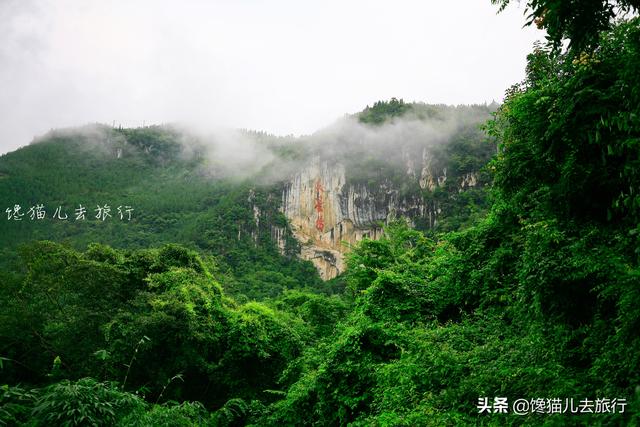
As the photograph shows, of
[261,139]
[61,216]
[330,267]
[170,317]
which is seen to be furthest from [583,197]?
[261,139]

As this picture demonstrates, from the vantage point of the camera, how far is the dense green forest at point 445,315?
3.91 meters

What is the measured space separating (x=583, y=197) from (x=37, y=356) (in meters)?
16.4

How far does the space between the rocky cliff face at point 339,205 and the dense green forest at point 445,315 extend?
5561 cm

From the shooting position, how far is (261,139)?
128m

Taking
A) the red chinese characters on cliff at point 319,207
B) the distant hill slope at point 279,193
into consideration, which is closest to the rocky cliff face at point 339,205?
the red chinese characters on cliff at point 319,207

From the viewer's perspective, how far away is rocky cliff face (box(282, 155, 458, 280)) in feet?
253

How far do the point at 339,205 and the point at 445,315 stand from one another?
236ft

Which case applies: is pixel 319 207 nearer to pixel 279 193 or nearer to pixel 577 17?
pixel 279 193

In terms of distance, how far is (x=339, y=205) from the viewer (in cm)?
8119

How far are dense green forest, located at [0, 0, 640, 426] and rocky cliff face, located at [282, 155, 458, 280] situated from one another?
55.6m

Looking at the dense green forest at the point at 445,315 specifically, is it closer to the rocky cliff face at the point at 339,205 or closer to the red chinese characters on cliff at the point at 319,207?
the rocky cliff face at the point at 339,205

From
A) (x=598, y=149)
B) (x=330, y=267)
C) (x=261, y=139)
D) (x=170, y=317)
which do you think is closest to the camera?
(x=598, y=149)

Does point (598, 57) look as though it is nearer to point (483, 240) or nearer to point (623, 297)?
point (623, 297)

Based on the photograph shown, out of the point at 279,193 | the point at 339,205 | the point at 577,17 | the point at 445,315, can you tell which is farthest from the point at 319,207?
the point at 577,17
